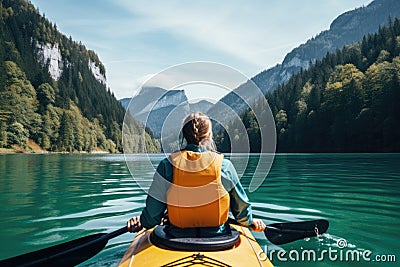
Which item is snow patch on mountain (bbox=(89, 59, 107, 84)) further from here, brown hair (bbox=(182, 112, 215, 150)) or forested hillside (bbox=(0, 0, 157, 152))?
brown hair (bbox=(182, 112, 215, 150))

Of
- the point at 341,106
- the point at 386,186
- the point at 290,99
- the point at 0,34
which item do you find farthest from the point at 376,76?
the point at 0,34

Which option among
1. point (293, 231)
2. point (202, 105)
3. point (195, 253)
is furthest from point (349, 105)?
point (195, 253)

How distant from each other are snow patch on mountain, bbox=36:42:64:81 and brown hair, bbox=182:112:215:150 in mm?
142340

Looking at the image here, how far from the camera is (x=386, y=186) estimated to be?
46.1 feet

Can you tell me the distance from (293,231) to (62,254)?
3789 millimetres

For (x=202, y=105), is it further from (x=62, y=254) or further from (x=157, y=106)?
(x=62, y=254)

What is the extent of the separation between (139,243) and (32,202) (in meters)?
7.86

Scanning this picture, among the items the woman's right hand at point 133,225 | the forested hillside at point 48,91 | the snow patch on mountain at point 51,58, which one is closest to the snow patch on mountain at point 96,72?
the forested hillside at point 48,91

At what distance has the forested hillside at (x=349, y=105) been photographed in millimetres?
54031

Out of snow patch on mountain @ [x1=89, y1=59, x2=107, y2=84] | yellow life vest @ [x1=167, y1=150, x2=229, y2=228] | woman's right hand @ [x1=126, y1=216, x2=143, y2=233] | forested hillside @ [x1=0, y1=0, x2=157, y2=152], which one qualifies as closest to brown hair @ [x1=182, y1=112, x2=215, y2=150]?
yellow life vest @ [x1=167, y1=150, x2=229, y2=228]

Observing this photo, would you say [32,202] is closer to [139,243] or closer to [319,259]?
[139,243]

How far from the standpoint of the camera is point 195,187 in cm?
392

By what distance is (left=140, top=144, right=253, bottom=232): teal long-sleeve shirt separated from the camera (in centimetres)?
406

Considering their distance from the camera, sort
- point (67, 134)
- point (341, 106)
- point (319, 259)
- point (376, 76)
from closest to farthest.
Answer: point (319, 259) < point (376, 76) < point (341, 106) < point (67, 134)
